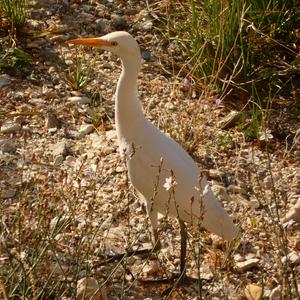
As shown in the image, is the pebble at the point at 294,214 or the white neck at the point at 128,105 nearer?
the white neck at the point at 128,105

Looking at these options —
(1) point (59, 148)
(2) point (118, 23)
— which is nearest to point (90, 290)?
(1) point (59, 148)

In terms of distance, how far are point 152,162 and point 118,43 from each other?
0.55 m

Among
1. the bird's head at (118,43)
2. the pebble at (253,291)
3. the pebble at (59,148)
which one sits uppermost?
the bird's head at (118,43)

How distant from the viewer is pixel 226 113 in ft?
15.3

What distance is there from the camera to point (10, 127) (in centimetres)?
432

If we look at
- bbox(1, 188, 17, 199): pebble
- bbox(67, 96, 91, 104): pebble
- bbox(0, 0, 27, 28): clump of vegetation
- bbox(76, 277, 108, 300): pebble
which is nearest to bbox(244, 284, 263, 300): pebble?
bbox(76, 277, 108, 300): pebble

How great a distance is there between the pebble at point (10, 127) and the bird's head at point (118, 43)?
3.17ft

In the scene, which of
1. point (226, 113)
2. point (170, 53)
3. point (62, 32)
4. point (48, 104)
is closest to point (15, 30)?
point (62, 32)

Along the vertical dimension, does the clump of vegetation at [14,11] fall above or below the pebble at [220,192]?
above

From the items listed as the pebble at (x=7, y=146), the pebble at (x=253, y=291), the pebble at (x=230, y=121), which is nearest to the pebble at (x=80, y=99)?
the pebble at (x=7, y=146)

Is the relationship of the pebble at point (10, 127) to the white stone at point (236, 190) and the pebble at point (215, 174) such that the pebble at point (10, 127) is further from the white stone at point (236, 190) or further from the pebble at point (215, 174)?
the white stone at point (236, 190)

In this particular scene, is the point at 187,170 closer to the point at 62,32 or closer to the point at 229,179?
the point at 229,179

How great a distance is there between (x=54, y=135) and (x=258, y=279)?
1459 millimetres

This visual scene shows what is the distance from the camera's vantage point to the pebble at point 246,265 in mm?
3553
